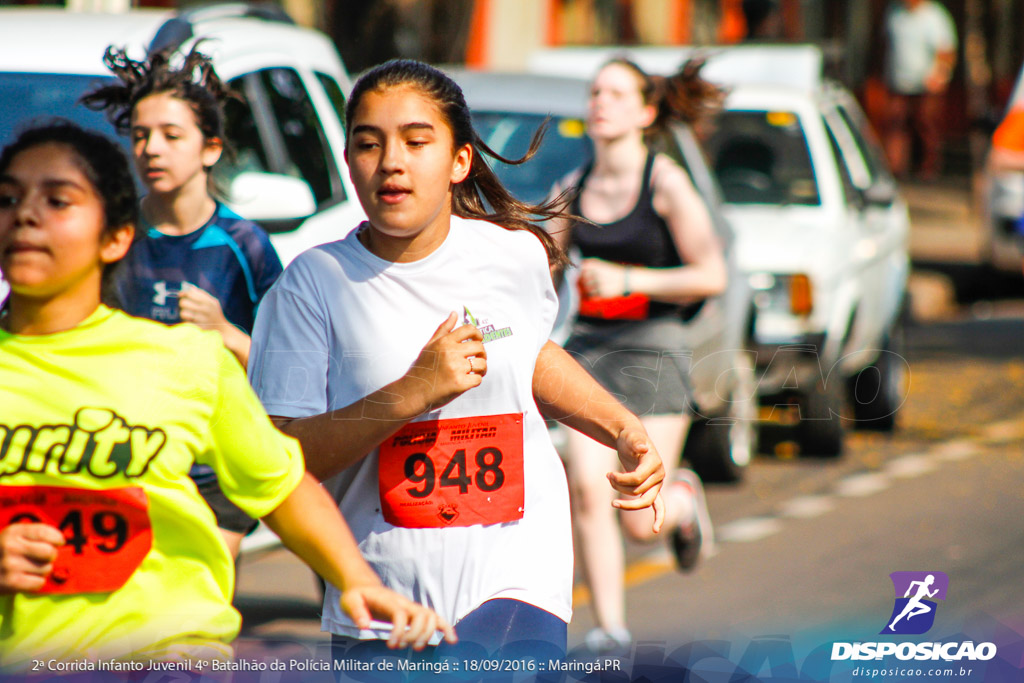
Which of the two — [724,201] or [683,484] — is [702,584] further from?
[724,201]

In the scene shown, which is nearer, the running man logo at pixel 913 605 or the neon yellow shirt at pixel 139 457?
the neon yellow shirt at pixel 139 457

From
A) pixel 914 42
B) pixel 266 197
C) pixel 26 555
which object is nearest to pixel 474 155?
pixel 26 555

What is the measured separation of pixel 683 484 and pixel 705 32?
21071 millimetres

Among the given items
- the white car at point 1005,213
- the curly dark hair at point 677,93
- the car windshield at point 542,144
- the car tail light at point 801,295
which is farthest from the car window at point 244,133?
the white car at point 1005,213

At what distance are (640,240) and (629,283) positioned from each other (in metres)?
0.22

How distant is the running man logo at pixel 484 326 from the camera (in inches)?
108

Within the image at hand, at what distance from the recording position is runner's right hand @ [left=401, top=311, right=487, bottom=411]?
8.16 ft

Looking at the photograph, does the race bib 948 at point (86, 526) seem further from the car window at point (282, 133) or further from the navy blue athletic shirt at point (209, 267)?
the car window at point (282, 133)

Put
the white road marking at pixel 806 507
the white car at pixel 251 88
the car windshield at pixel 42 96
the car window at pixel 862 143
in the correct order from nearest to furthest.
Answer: the car windshield at pixel 42 96 → the white car at pixel 251 88 → the white road marking at pixel 806 507 → the car window at pixel 862 143

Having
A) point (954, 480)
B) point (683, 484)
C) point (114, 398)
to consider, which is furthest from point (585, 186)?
point (954, 480)

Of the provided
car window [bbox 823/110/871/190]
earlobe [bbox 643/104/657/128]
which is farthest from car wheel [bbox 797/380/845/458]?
earlobe [bbox 643/104/657/128]

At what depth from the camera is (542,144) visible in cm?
688

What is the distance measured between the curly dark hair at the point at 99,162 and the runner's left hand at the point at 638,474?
0.96 meters

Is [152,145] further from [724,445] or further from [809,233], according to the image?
[809,233]
